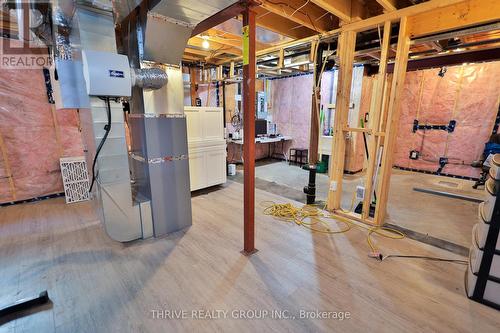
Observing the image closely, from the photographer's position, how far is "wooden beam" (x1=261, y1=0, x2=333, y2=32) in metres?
2.34

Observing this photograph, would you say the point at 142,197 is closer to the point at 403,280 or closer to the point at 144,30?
the point at 144,30

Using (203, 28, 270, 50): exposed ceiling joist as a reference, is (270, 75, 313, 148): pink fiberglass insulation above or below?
below

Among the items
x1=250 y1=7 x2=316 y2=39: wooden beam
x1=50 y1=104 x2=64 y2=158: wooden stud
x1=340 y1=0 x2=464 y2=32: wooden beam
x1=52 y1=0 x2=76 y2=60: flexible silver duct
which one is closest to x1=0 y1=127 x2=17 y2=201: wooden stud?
x1=50 y1=104 x2=64 y2=158: wooden stud

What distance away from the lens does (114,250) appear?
7.59 ft

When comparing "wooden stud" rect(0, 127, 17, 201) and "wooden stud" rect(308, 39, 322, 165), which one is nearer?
"wooden stud" rect(308, 39, 322, 165)

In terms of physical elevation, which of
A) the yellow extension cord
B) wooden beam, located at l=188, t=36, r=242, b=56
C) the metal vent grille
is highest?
wooden beam, located at l=188, t=36, r=242, b=56

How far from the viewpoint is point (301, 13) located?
2.61 m

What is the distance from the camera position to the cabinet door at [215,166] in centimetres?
401

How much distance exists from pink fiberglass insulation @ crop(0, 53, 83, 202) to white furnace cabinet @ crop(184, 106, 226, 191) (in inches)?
76.3

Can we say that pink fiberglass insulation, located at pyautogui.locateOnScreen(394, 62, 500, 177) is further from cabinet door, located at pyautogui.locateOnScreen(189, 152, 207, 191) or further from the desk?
cabinet door, located at pyautogui.locateOnScreen(189, 152, 207, 191)

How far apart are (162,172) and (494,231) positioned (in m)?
2.82

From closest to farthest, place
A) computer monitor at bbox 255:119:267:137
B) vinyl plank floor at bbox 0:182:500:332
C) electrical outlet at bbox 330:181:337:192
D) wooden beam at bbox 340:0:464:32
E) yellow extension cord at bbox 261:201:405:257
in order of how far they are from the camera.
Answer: vinyl plank floor at bbox 0:182:500:332 → wooden beam at bbox 340:0:464:32 → yellow extension cord at bbox 261:201:405:257 → electrical outlet at bbox 330:181:337:192 → computer monitor at bbox 255:119:267:137

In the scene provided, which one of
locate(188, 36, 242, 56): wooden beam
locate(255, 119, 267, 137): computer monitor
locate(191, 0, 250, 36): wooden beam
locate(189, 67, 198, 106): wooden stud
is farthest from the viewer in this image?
locate(255, 119, 267, 137): computer monitor

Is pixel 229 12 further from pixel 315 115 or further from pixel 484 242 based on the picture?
pixel 484 242
